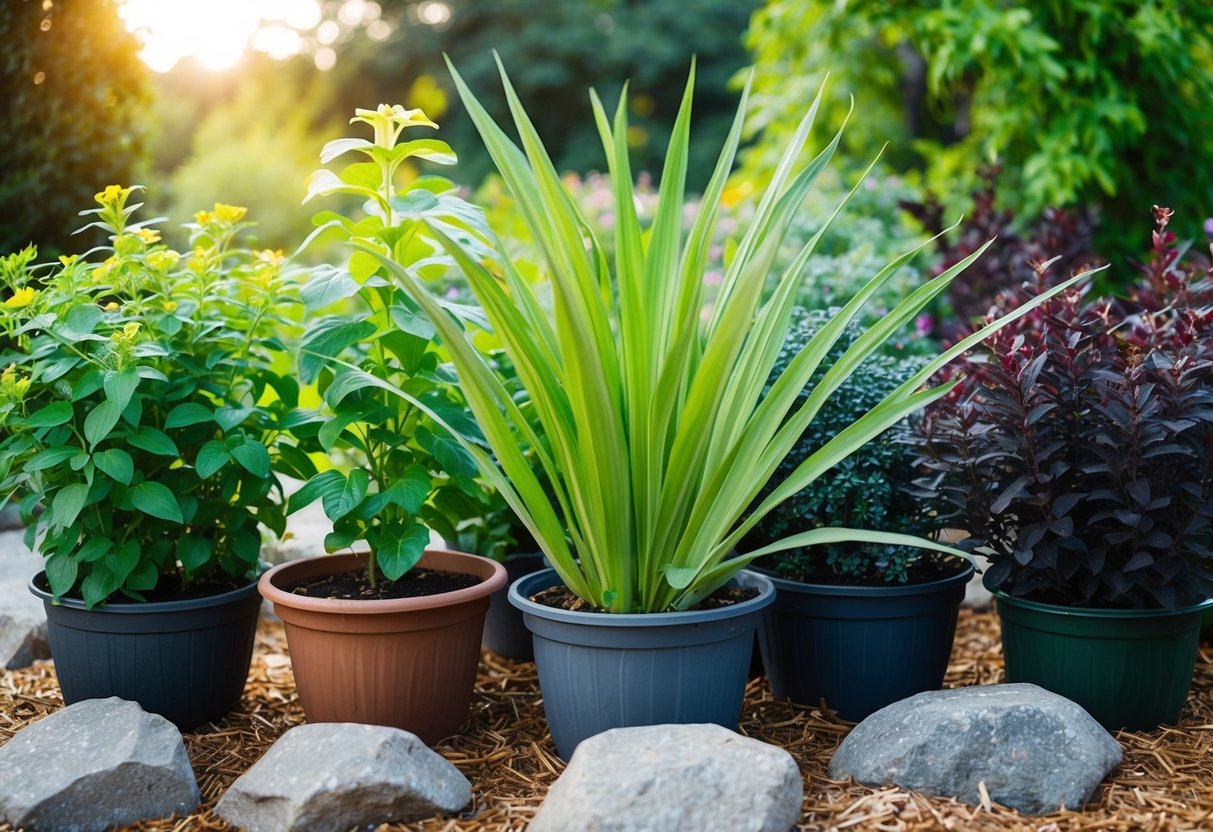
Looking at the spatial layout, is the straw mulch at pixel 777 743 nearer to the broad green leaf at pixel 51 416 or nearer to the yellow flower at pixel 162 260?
the broad green leaf at pixel 51 416

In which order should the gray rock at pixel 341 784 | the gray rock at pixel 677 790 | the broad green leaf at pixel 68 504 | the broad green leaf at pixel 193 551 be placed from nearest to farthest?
the gray rock at pixel 677 790, the gray rock at pixel 341 784, the broad green leaf at pixel 68 504, the broad green leaf at pixel 193 551

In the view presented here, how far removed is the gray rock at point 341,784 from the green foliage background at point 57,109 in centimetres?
222

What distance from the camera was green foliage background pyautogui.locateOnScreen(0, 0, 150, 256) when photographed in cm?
324

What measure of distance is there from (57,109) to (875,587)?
2.88m

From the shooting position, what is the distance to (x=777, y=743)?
2.08 metres

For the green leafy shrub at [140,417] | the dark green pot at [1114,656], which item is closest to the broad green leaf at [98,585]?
the green leafy shrub at [140,417]

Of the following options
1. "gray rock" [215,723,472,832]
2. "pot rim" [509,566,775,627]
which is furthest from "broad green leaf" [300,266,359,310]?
"gray rock" [215,723,472,832]

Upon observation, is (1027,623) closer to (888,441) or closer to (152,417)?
(888,441)

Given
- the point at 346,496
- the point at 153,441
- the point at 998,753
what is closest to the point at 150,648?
the point at 153,441

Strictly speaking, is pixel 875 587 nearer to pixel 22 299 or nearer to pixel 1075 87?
pixel 22 299

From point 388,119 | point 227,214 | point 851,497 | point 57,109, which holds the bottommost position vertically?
point 851,497

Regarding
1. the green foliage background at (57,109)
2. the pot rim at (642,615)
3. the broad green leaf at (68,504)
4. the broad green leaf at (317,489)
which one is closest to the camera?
the pot rim at (642,615)

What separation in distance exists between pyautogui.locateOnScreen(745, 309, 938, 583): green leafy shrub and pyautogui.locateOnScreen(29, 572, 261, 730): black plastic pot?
45.0 inches

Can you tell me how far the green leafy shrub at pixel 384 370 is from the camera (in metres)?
1.98
